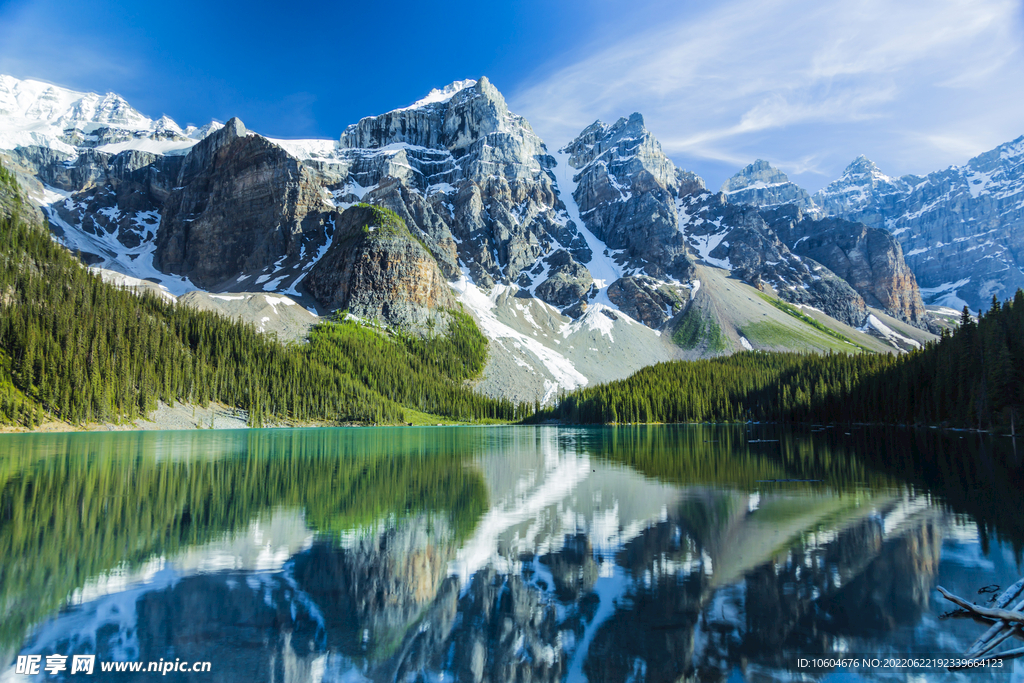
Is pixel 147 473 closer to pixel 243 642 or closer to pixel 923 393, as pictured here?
pixel 243 642

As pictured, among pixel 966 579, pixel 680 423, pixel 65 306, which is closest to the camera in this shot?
pixel 966 579

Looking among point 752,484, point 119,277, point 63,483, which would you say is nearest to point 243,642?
point 63,483

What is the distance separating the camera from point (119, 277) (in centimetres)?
19300

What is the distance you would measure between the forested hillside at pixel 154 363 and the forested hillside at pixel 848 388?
42.6 meters

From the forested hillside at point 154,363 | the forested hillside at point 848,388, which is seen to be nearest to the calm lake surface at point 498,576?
the forested hillside at point 848,388

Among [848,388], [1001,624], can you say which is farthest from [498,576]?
[848,388]

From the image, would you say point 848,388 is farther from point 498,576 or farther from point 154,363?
point 154,363

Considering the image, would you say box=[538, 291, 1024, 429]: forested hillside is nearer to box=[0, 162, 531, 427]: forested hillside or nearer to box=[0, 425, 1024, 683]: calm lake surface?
box=[0, 162, 531, 427]: forested hillside

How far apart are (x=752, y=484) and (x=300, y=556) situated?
22365 mm

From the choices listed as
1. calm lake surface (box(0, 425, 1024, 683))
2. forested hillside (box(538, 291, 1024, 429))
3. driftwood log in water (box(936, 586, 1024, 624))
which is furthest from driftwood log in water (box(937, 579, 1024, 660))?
forested hillside (box(538, 291, 1024, 429))

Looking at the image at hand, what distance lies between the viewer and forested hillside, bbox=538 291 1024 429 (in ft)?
210

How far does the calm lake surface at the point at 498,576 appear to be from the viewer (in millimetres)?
9695

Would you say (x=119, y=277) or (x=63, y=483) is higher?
(x=119, y=277)

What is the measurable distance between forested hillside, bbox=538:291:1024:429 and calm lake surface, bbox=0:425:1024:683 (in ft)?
161
